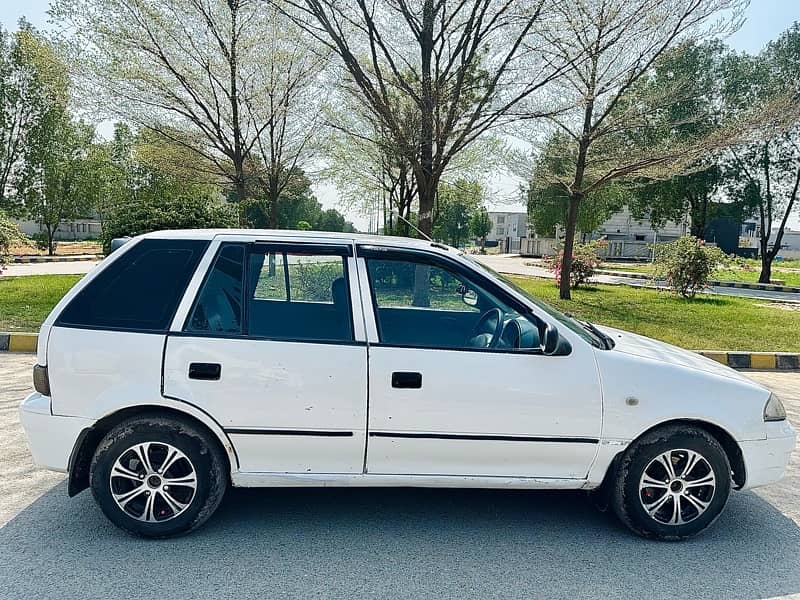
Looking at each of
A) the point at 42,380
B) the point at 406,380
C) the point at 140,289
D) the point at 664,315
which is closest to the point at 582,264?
the point at 664,315

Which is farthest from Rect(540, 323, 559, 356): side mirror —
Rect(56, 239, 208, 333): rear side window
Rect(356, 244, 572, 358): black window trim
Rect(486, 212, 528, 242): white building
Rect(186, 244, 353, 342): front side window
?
Rect(486, 212, 528, 242): white building

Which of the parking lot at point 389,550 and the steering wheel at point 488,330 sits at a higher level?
the steering wheel at point 488,330

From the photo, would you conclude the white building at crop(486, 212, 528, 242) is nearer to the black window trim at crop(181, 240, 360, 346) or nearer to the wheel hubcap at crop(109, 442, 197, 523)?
the black window trim at crop(181, 240, 360, 346)

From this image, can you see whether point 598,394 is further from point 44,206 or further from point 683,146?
point 44,206

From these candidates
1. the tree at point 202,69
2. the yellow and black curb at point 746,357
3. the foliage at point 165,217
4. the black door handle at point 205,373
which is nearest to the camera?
the black door handle at point 205,373

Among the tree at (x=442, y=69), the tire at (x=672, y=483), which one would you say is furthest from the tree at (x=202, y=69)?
the tire at (x=672, y=483)

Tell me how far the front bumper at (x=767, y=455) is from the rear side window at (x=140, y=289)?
3.41 m

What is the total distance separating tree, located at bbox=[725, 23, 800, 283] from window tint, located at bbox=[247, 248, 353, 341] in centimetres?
2516

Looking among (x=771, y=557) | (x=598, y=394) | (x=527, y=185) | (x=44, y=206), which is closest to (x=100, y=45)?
(x=527, y=185)

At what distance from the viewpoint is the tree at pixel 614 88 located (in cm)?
1148

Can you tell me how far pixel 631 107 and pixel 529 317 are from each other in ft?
41.0

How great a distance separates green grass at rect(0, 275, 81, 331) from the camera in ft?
31.5

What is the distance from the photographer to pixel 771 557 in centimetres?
326

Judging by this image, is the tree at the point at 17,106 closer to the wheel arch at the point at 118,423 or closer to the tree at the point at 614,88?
the tree at the point at 614,88
